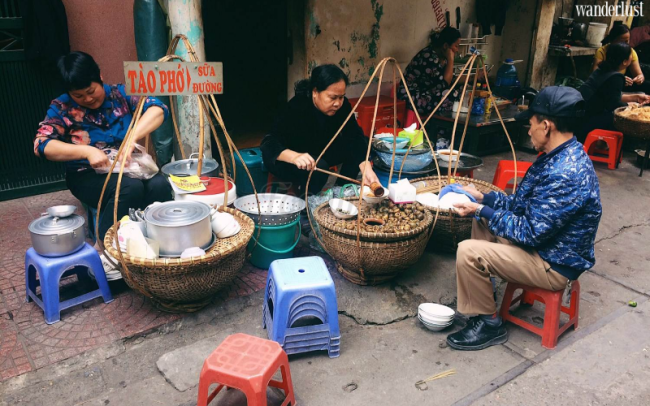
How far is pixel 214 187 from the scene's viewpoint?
13.0ft

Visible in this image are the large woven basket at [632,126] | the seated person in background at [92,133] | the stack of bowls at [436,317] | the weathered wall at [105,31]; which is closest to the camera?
the stack of bowls at [436,317]

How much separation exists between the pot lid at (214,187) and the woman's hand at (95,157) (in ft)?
2.37

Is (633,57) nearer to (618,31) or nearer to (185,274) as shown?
(618,31)

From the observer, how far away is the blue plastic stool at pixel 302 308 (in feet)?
9.37

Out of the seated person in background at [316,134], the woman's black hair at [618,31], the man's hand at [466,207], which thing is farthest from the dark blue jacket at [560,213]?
the woman's black hair at [618,31]

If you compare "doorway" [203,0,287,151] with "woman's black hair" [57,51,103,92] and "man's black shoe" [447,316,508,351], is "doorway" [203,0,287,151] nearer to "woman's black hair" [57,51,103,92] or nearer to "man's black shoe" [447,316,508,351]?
"woman's black hair" [57,51,103,92]

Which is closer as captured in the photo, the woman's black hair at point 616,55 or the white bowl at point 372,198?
the white bowl at point 372,198

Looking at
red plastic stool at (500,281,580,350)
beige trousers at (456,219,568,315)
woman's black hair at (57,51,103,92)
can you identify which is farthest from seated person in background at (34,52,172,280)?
red plastic stool at (500,281,580,350)

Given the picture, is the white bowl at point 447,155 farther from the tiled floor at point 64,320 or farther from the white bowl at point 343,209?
the tiled floor at point 64,320

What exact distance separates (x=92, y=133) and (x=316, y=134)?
1937 millimetres

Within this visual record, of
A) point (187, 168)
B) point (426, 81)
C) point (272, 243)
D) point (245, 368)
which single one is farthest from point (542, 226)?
point (426, 81)

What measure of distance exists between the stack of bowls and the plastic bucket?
1192 mm

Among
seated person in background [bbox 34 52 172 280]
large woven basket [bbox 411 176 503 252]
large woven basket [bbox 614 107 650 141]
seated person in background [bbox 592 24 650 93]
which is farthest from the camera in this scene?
seated person in background [bbox 592 24 650 93]

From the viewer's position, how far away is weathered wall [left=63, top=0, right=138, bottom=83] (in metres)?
4.64
